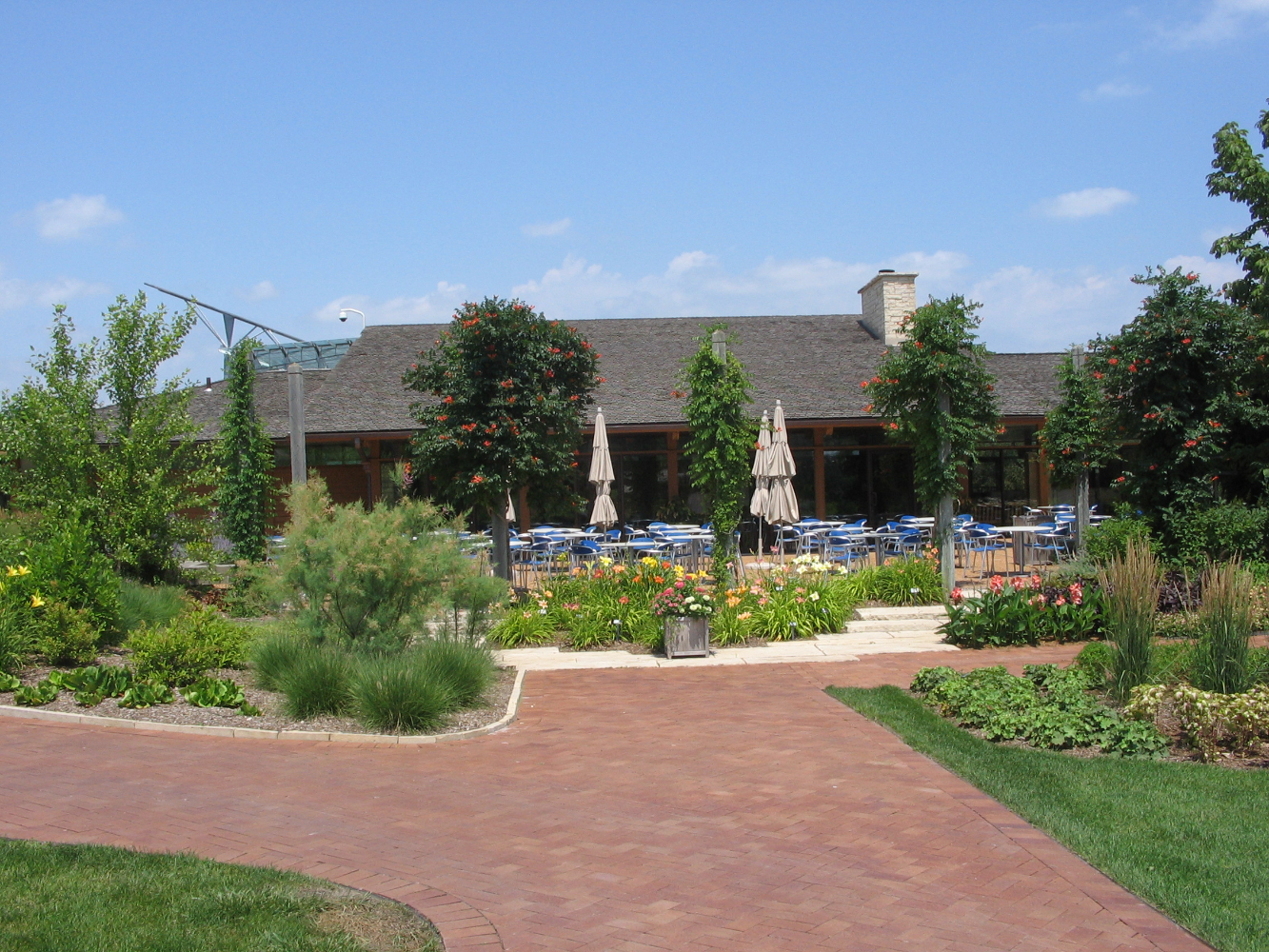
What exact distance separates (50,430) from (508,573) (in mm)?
6116

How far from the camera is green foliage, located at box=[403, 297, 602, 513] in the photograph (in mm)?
13773

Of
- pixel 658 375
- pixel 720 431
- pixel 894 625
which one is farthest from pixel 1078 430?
pixel 658 375

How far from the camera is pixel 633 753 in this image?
6.79 m

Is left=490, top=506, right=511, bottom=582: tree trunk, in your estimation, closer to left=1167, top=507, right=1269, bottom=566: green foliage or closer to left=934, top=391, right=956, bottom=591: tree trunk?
left=934, top=391, right=956, bottom=591: tree trunk

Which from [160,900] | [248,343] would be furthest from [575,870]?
[248,343]

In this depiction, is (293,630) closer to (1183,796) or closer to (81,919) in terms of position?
(81,919)

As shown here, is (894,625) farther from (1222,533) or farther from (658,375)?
(658,375)

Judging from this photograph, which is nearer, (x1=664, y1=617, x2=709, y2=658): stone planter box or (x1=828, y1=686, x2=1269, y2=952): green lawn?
(x1=828, y1=686, x2=1269, y2=952): green lawn

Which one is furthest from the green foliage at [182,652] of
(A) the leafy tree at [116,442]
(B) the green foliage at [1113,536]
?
(B) the green foliage at [1113,536]

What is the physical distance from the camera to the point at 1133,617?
7.63m

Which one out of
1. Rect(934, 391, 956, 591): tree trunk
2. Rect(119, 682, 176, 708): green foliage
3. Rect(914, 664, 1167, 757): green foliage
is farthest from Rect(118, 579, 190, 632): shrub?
Rect(934, 391, 956, 591): tree trunk

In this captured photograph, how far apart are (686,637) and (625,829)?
18.4 feet

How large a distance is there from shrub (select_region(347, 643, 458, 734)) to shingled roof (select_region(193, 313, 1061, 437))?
12.8 m

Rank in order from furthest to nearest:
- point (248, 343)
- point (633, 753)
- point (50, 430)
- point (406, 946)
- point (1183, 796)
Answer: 1. point (248, 343)
2. point (50, 430)
3. point (633, 753)
4. point (1183, 796)
5. point (406, 946)
